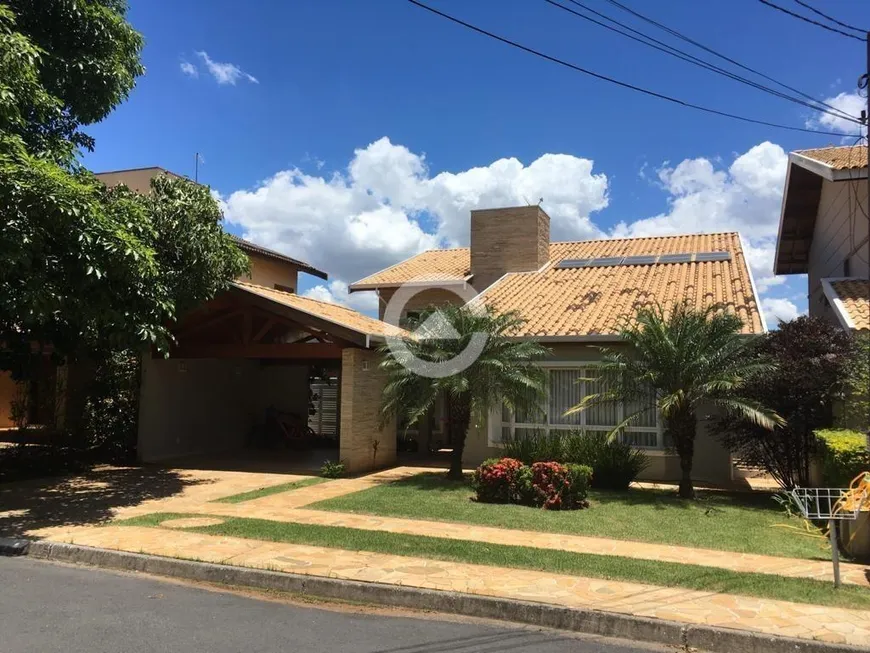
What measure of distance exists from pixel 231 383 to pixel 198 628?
1421 cm

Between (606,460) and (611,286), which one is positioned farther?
(611,286)

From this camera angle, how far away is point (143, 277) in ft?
32.6

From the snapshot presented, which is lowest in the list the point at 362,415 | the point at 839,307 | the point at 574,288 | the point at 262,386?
the point at 362,415

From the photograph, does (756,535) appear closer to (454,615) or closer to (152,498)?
(454,615)

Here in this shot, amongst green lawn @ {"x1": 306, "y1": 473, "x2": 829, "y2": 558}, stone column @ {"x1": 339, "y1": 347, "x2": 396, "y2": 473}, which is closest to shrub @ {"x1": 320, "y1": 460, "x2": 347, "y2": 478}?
stone column @ {"x1": 339, "y1": 347, "x2": 396, "y2": 473}

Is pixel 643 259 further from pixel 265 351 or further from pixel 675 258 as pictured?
pixel 265 351

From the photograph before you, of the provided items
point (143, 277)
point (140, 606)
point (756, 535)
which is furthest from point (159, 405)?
point (756, 535)

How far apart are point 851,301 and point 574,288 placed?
656cm

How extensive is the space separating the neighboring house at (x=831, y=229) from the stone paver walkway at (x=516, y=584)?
22.1 ft

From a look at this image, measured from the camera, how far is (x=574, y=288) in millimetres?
17250

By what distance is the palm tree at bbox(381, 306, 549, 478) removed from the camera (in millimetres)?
12156

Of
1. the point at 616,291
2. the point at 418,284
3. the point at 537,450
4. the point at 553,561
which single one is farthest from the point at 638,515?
the point at 418,284

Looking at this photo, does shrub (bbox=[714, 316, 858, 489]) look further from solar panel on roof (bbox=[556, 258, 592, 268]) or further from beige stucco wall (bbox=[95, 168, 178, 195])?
beige stucco wall (bbox=[95, 168, 178, 195])

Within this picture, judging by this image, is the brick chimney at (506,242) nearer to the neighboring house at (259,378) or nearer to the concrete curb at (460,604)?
the neighboring house at (259,378)
